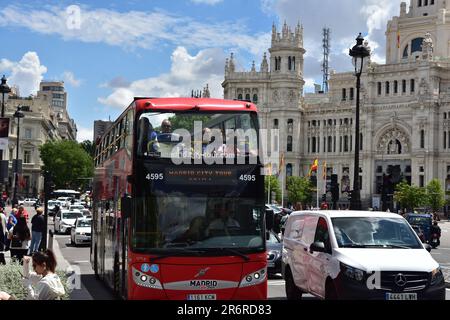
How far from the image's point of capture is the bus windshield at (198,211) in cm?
1282

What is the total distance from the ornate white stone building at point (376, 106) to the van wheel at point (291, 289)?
84.6 meters

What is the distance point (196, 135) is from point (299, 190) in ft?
296

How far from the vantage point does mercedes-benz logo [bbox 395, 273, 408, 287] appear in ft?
40.9

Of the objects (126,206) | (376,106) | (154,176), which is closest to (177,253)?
(126,206)

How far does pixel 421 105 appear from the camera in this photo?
101 meters

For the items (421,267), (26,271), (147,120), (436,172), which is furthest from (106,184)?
(436,172)

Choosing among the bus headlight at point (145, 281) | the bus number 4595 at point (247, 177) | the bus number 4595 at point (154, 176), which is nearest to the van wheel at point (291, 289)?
the bus number 4595 at point (247, 177)

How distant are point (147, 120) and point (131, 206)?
1.57 m

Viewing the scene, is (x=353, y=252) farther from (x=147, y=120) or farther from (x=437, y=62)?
(x=437, y=62)

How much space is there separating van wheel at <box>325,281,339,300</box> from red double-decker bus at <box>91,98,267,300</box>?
1127 mm

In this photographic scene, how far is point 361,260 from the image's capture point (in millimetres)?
12719

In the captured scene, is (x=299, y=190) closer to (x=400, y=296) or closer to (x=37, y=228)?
(x=37, y=228)

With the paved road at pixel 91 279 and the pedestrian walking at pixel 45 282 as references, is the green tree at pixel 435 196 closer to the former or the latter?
the paved road at pixel 91 279

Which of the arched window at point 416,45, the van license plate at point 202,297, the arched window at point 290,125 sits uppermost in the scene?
the arched window at point 416,45
